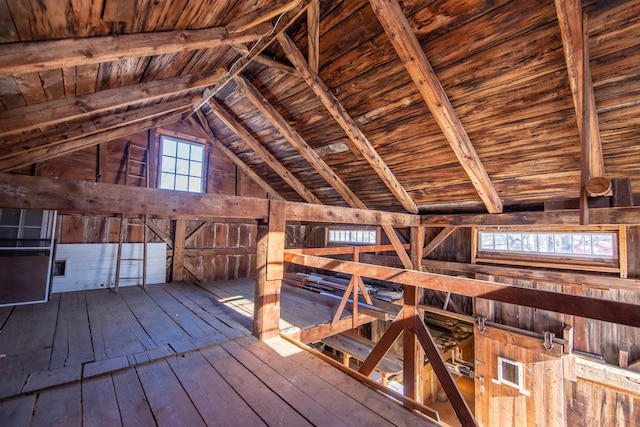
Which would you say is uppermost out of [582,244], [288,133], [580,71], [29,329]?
[288,133]

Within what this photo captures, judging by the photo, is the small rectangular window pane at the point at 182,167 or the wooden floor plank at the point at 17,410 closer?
the wooden floor plank at the point at 17,410

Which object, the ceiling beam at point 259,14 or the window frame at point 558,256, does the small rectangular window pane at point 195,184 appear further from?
the window frame at point 558,256

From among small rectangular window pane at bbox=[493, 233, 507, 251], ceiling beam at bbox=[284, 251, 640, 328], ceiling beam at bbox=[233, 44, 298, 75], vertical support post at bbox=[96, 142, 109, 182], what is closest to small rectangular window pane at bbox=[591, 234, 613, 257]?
small rectangular window pane at bbox=[493, 233, 507, 251]

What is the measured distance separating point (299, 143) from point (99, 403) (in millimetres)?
3752

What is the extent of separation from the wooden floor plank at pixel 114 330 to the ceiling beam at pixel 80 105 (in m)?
1.99

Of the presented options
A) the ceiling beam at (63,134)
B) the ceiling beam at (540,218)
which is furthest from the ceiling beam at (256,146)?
the ceiling beam at (540,218)

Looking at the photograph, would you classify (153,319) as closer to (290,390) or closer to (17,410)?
(17,410)

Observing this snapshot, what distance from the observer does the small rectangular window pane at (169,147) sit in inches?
219

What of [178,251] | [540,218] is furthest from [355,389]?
[178,251]

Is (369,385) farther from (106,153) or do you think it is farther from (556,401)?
(106,153)

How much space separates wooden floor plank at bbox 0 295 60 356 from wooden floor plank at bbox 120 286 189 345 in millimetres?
811

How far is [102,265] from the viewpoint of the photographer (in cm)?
496

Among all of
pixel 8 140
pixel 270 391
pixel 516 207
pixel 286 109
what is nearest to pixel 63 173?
pixel 8 140

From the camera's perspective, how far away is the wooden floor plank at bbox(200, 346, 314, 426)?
1616 millimetres
